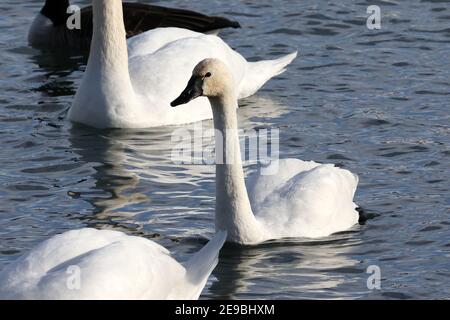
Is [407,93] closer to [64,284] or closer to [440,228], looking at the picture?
[440,228]

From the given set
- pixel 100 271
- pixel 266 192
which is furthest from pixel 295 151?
pixel 100 271

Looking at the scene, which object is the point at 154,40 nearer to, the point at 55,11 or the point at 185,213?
the point at 55,11

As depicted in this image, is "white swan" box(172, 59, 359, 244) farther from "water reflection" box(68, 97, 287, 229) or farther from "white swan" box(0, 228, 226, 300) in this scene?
"white swan" box(0, 228, 226, 300)

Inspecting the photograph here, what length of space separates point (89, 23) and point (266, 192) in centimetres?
661

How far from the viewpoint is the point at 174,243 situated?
10.9 metres

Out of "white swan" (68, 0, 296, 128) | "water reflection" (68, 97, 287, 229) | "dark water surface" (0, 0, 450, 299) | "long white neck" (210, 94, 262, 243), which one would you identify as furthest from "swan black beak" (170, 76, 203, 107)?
"white swan" (68, 0, 296, 128)

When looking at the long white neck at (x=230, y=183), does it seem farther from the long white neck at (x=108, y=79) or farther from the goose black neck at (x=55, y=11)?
the goose black neck at (x=55, y=11)

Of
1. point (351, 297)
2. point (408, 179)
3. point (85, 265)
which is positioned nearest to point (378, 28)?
point (408, 179)

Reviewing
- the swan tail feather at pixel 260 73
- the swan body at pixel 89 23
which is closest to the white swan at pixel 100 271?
the swan tail feather at pixel 260 73

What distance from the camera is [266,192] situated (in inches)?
438

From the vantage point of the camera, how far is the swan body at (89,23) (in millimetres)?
16562

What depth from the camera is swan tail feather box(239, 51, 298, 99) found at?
1506 cm

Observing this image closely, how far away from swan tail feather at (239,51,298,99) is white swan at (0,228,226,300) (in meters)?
5.99

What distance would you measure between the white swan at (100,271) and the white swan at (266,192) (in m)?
1.44
